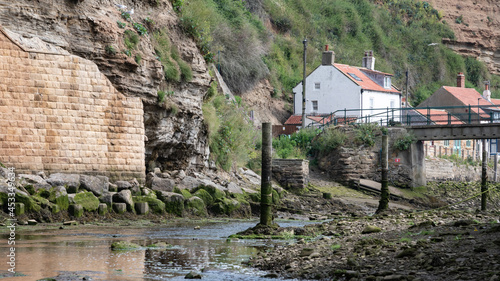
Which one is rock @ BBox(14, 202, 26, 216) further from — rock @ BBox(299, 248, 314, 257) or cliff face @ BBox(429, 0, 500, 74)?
cliff face @ BBox(429, 0, 500, 74)

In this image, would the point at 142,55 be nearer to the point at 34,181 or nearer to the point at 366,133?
the point at 34,181

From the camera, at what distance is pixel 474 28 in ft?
281

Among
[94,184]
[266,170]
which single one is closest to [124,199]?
[94,184]

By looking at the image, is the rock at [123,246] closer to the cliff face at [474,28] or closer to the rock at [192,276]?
the rock at [192,276]

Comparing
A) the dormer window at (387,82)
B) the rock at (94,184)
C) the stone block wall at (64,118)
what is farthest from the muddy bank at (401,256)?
the dormer window at (387,82)

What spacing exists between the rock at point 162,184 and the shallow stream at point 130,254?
438cm

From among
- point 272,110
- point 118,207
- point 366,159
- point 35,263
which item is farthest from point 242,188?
point 272,110

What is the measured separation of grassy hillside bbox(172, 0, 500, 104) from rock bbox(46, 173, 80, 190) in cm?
2108

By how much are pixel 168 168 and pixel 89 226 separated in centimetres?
897

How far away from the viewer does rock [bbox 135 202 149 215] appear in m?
23.5

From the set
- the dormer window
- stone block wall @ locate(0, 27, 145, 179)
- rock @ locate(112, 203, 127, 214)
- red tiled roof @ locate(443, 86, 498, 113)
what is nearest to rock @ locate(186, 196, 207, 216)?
stone block wall @ locate(0, 27, 145, 179)

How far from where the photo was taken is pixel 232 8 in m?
54.9

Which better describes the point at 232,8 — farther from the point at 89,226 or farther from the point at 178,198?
the point at 89,226

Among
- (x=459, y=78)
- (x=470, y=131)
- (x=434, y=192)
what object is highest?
(x=459, y=78)
